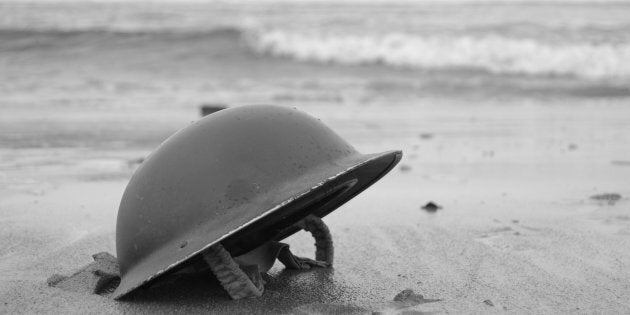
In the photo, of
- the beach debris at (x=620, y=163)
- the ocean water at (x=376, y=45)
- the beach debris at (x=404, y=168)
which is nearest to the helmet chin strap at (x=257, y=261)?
the beach debris at (x=404, y=168)

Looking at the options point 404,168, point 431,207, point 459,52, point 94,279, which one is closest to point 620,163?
point 404,168

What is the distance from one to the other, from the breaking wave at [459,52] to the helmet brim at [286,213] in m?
14.6

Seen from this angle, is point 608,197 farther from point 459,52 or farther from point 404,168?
point 459,52

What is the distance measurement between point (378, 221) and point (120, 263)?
1636 mm

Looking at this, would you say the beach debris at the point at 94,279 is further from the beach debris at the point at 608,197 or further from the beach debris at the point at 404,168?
the beach debris at the point at 608,197

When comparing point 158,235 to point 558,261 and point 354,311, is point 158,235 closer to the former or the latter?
point 354,311

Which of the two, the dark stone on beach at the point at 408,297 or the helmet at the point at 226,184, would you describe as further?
the dark stone on beach at the point at 408,297

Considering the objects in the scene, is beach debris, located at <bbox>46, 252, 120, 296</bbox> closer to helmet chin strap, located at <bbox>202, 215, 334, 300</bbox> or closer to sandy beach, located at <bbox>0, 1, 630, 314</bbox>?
sandy beach, located at <bbox>0, 1, 630, 314</bbox>

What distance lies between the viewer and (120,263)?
2486 millimetres

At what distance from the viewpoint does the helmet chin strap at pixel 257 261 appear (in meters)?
2.30

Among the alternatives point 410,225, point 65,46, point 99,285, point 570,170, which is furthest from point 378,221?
point 65,46

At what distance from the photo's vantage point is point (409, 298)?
2.53m

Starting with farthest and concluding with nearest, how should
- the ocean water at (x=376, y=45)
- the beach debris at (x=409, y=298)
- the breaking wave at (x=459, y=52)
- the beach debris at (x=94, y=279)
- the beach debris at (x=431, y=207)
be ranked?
the breaking wave at (x=459, y=52), the ocean water at (x=376, y=45), the beach debris at (x=431, y=207), the beach debris at (x=94, y=279), the beach debris at (x=409, y=298)

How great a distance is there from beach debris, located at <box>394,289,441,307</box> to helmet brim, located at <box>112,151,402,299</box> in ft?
1.42
